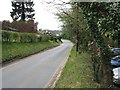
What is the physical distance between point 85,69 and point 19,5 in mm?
62806

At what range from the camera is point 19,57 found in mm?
35188

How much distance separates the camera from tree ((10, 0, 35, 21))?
77.4 meters

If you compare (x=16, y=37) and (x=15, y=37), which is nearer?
(x=15, y=37)

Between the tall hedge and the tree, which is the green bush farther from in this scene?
the tree

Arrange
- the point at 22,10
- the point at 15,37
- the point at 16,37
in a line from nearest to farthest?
the point at 15,37
the point at 16,37
the point at 22,10

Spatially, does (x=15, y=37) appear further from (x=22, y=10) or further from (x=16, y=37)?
(x=22, y=10)

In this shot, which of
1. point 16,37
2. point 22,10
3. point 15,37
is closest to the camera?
point 15,37

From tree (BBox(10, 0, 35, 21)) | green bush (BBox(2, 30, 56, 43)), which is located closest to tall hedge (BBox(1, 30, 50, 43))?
green bush (BBox(2, 30, 56, 43))

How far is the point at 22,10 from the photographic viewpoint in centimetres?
7825

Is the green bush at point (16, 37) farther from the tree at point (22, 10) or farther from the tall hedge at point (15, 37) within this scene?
the tree at point (22, 10)

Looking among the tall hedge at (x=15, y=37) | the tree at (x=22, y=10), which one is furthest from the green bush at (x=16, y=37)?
the tree at (x=22, y=10)

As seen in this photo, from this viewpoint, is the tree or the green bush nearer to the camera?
the green bush

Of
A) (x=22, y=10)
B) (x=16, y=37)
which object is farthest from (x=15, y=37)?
(x=22, y=10)

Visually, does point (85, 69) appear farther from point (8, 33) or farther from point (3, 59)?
point (8, 33)
